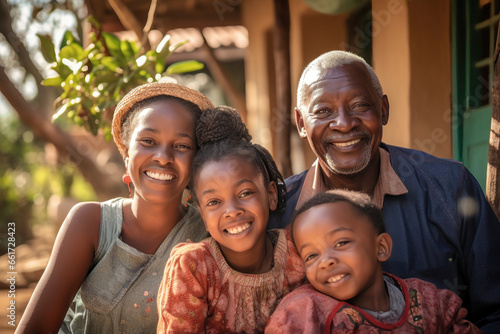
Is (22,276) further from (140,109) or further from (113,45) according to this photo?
(140,109)

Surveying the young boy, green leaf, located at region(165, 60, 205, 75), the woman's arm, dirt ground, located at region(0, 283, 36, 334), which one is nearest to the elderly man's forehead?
the young boy

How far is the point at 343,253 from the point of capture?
7.38ft

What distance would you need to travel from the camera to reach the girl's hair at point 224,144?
254cm

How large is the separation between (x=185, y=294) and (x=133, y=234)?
0.75m

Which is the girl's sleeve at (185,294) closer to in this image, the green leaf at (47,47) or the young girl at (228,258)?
the young girl at (228,258)

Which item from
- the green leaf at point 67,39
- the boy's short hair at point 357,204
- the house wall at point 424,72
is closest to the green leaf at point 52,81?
the green leaf at point 67,39

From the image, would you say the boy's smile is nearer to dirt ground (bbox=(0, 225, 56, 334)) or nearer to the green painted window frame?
the green painted window frame

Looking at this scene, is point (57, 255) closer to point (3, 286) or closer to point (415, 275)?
point (415, 275)

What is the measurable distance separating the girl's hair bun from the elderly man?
19.5 inches

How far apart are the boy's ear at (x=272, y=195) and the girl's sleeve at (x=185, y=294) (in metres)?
0.43

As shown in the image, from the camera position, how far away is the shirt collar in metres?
2.87

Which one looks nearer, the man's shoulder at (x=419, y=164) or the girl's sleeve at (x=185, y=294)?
the girl's sleeve at (x=185, y=294)

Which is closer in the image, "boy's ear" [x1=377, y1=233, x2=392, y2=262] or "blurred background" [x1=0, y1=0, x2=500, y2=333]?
"boy's ear" [x1=377, y1=233, x2=392, y2=262]

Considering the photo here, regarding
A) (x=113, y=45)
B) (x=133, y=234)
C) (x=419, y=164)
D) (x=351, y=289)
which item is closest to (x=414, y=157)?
(x=419, y=164)
